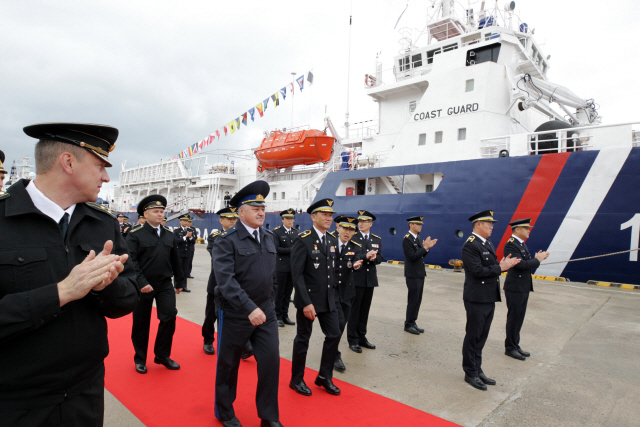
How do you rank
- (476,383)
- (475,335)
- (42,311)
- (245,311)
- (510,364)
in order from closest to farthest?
1. (42,311)
2. (245,311)
3. (476,383)
4. (475,335)
5. (510,364)

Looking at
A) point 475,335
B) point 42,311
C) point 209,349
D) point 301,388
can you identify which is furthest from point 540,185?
point 42,311

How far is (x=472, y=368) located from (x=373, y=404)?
3.41ft

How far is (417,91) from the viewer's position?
38.6ft

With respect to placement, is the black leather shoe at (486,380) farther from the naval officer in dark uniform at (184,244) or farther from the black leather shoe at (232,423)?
the naval officer in dark uniform at (184,244)

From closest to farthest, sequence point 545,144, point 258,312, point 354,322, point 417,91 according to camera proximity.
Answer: point 258,312 → point 354,322 → point 545,144 → point 417,91

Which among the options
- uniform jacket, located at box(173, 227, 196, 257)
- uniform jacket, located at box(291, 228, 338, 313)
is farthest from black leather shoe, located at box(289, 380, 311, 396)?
uniform jacket, located at box(173, 227, 196, 257)

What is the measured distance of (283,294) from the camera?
17.0ft

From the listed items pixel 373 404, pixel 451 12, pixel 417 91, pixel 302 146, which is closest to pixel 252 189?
pixel 373 404

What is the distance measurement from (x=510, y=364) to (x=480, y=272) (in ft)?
3.86

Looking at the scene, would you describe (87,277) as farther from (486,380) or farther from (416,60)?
(416,60)

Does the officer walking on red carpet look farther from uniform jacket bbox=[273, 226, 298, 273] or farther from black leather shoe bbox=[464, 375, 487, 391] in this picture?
uniform jacket bbox=[273, 226, 298, 273]

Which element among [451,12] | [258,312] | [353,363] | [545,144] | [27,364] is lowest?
[353,363]

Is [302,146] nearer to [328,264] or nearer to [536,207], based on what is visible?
[536,207]

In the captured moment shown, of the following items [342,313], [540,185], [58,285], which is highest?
[540,185]
